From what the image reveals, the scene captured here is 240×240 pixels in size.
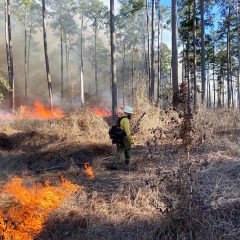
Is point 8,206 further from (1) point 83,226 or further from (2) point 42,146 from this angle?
(2) point 42,146

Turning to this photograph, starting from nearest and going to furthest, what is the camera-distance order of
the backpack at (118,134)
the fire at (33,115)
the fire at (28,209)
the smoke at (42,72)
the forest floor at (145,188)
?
the forest floor at (145,188) < the fire at (28,209) < the backpack at (118,134) < the fire at (33,115) < the smoke at (42,72)

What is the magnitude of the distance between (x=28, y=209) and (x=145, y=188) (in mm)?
2092

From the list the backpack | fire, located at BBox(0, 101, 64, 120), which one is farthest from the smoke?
the backpack

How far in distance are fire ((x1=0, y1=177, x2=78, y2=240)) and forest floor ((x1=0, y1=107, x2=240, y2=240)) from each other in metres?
0.15

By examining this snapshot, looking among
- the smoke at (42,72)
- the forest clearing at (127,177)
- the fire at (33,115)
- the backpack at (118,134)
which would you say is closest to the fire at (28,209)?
the forest clearing at (127,177)

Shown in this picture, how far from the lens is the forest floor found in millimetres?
5031

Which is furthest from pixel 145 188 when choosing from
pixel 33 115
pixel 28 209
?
pixel 33 115

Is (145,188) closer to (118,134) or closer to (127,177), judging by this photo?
(127,177)

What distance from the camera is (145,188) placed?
20.7 feet

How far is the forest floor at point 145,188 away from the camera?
198 inches

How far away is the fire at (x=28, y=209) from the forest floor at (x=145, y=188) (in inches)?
5.7

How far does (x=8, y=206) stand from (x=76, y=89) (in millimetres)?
45471

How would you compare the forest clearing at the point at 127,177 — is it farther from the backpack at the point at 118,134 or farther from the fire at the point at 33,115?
the fire at the point at 33,115

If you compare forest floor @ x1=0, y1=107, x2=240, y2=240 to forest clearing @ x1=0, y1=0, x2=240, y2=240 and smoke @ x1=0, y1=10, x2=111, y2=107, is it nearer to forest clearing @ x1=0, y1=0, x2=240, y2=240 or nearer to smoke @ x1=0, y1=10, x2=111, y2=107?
forest clearing @ x1=0, y1=0, x2=240, y2=240
